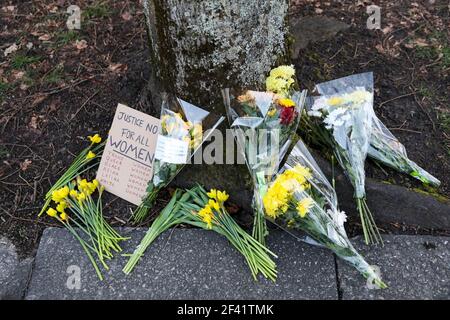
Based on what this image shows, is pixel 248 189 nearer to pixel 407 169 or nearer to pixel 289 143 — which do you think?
pixel 289 143

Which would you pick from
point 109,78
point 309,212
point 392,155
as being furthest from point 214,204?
point 109,78

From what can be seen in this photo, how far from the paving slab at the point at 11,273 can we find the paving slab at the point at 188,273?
0.29 feet

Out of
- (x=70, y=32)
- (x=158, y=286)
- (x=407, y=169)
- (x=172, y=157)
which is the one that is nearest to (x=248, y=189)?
(x=172, y=157)

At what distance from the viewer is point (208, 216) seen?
8.00ft

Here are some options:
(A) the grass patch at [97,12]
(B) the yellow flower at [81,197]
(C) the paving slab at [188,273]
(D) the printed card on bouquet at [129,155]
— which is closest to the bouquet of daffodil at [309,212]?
(C) the paving slab at [188,273]

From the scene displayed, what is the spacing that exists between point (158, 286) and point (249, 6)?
1417 millimetres

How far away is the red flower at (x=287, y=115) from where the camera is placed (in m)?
2.44

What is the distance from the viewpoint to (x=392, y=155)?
2.71 metres

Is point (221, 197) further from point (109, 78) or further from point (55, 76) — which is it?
point (55, 76)

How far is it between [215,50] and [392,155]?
3.70ft

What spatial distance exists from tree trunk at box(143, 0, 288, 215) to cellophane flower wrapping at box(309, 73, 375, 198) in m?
0.38

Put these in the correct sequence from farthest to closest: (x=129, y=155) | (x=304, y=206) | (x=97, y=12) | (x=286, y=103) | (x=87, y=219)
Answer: (x=97, y=12) < (x=129, y=155) < (x=87, y=219) < (x=286, y=103) < (x=304, y=206)

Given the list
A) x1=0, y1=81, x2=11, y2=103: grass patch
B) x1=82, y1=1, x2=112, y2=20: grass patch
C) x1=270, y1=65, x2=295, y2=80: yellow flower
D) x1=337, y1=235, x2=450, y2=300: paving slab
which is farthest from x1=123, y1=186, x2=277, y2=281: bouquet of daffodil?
x1=82, y1=1, x2=112, y2=20: grass patch

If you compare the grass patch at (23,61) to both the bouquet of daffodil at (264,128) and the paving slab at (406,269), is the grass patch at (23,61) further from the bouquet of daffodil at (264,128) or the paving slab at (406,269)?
the paving slab at (406,269)
